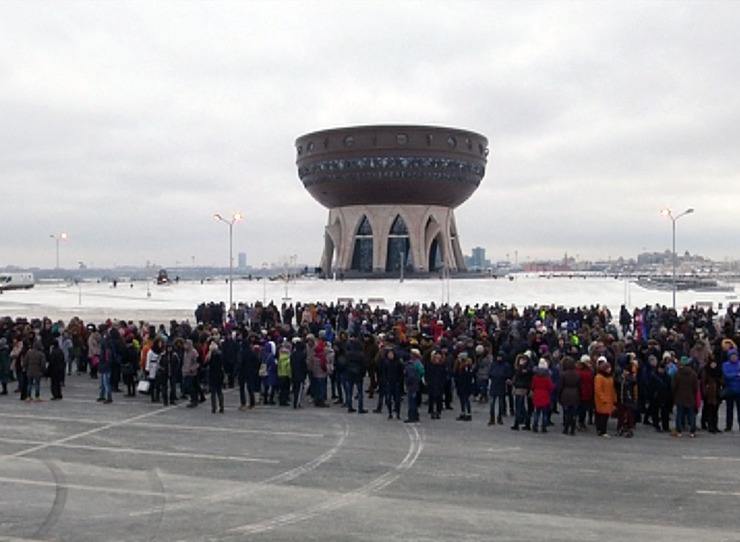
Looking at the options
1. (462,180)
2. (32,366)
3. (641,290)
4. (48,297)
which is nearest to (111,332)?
(32,366)

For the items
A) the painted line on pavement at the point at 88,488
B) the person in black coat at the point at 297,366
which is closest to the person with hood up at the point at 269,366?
the person in black coat at the point at 297,366

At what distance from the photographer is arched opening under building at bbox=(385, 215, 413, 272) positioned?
78.1 metres

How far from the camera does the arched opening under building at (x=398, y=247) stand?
3073 inches

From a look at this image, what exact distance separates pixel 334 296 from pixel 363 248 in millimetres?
25957

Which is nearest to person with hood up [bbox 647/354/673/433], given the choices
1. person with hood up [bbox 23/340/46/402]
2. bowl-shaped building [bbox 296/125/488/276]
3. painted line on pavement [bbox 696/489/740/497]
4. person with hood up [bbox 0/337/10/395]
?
painted line on pavement [bbox 696/489/740/497]

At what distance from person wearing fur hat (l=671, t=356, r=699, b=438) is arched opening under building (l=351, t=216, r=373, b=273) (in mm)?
65276

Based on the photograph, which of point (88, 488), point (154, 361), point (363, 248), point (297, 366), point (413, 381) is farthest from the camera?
point (363, 248)

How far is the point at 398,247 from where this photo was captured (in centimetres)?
7831

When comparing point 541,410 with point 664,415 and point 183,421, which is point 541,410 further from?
point 183,421

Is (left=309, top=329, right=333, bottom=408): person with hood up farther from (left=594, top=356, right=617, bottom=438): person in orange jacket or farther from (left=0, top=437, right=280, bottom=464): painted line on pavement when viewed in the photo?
(left=594, top=356, right=617, bottom=438): person in orange jacket

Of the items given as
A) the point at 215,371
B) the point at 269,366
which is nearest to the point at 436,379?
the point at 269,366

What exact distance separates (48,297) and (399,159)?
105 feet

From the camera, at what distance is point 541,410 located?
14000mm

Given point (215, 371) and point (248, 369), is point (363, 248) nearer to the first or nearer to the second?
point (248, 369)
